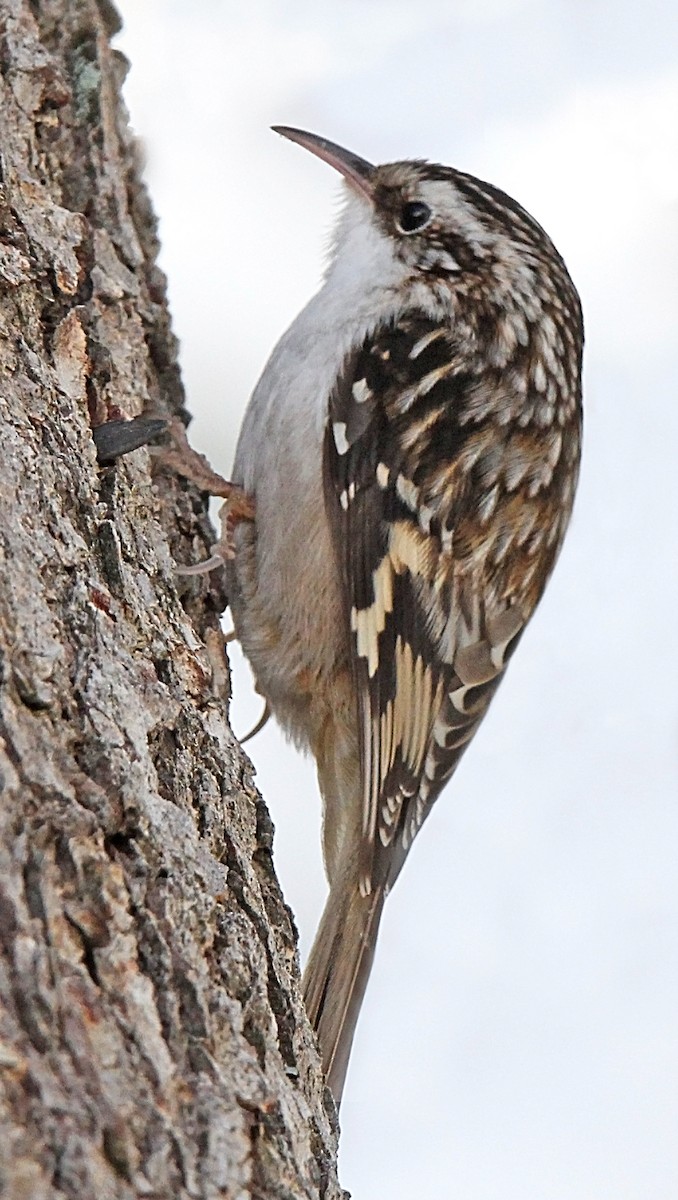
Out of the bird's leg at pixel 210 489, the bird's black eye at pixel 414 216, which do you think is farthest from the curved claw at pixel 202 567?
the bird's black eye at pixel 414 216

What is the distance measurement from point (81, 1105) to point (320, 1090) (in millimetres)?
461

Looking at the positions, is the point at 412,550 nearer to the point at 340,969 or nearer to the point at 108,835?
the point at 340,969

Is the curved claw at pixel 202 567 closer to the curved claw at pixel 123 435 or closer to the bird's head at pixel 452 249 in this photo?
the curved claw at pixel 123 435

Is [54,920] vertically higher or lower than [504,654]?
lower

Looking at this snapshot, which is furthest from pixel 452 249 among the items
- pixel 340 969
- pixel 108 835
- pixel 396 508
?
pixel 108 835

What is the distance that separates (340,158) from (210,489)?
0.75m

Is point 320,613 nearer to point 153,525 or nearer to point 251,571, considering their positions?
point 251,571

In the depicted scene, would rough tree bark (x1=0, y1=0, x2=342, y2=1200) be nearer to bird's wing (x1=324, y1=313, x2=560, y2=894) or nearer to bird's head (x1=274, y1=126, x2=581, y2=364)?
bird's wing (x1=324, y1=313, x2=560, y2=894)

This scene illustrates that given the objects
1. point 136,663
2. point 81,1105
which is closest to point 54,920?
point 81,1105

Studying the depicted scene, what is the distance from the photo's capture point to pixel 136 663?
1.44m

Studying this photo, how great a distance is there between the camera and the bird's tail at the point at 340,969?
1951 millimetres

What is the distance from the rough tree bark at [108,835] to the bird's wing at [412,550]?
1.18 ft

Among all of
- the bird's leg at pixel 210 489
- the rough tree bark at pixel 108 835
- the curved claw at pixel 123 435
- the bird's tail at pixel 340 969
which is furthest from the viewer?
the bird's leg at pixel 210 489

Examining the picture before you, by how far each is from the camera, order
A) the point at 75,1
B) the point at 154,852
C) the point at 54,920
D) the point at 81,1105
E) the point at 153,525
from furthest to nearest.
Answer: the point at 75,1
the point at 153,525
the point at 154,852
the point at 54,920
the point at 81,1105
